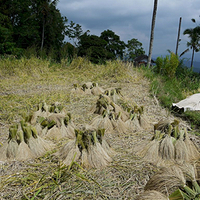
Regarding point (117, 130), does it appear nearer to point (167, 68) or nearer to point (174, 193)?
point (174, 193)

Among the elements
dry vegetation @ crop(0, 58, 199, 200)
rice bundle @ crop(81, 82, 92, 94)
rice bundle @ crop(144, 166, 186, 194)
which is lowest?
dry vegetation @ crop(0, 58, 199, 200)

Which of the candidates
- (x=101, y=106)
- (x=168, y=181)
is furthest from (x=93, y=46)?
(x=168, y=181)

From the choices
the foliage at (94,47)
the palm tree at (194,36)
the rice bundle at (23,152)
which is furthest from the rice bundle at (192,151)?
the palm tree at (194,36)

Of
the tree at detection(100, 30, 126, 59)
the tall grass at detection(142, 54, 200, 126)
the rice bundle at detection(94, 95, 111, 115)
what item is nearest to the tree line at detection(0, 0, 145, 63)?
the tree at detection(100, 30, 126, 59)

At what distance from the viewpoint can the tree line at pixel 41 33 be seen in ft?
48.9

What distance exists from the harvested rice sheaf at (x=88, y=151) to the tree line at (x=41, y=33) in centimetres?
968

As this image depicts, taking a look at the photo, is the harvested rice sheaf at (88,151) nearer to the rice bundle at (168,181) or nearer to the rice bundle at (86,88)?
the rice bundle at (168,181)

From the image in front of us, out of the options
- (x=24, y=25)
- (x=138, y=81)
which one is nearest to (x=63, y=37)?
(x=24, y=25)

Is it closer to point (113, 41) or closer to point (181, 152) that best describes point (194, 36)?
point (113, 41)

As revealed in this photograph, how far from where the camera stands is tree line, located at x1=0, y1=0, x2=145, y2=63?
14898 mm

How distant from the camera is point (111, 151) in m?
2.67

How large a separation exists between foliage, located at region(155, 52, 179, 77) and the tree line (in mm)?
4029

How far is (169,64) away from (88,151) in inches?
328

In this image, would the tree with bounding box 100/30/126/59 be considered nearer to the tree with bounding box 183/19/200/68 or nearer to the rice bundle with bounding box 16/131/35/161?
the tree with bounding box 183/19/200/68
